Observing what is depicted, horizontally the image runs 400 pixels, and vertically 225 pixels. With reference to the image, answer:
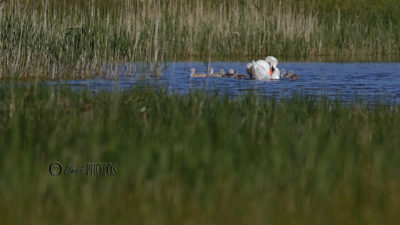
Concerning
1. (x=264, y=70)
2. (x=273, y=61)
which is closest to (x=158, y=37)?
(x=264, y=70)

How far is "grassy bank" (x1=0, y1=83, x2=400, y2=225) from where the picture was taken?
17.0 ft

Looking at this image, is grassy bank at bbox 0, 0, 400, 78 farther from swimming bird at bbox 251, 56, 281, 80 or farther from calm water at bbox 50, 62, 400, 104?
swimming bird at bbox 251, 56, 281, 80

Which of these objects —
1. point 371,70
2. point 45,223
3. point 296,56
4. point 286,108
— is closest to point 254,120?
point 286,108

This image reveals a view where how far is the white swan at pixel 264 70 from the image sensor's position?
1667cm

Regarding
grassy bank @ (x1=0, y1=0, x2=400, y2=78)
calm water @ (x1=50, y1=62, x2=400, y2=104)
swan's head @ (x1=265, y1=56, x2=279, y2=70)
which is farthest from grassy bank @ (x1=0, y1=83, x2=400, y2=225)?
swan's head @ (x1=265, y1=56, x2=279, y2=70)

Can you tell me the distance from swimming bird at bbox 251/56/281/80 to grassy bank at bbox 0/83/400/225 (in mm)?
8571

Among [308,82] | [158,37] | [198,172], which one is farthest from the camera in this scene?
[158,37]

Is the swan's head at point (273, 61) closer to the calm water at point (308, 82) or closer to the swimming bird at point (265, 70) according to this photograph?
the swimming bird at point (265, 70)

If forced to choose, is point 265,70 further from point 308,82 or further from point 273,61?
point 308,82

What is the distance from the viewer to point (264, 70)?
54.7 feet

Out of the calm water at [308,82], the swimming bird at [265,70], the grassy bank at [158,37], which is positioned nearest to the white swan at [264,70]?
the swimming bird at [265,70]

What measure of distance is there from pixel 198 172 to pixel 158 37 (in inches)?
455

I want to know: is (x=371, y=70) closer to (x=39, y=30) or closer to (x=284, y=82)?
(x=284, y=82)

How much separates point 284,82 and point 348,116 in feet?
24.6
